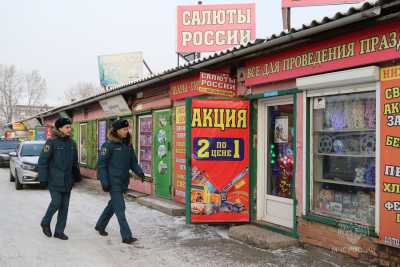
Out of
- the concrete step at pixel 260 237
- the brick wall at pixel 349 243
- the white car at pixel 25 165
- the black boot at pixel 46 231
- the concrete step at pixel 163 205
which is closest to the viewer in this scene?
the brick wall at pixel 349 243

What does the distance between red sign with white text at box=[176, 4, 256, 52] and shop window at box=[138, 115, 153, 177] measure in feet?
16.7

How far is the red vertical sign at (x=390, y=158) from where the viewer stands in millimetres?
4742

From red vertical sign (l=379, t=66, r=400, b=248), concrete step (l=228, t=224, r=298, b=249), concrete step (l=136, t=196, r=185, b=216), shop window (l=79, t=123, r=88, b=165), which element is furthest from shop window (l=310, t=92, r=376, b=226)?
shop window (l=79, t=123, r=88, b=165)

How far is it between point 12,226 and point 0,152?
17660 millimetres

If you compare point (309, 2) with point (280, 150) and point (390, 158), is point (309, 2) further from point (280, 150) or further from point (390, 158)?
point (390, 158)

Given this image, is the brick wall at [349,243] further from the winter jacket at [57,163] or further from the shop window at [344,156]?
the winter jacket at [57,163]

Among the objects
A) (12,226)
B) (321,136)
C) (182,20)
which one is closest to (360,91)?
(321,136)

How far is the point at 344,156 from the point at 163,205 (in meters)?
4.42

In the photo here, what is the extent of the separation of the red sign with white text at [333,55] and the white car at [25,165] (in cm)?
846

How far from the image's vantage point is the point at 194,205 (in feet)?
22.9

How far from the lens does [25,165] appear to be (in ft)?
42.5

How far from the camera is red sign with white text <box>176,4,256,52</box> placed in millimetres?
16031

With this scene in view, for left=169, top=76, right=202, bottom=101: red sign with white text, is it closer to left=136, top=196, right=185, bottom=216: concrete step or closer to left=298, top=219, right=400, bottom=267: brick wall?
left=136, top=196, right=185, bottom=216: concrete step

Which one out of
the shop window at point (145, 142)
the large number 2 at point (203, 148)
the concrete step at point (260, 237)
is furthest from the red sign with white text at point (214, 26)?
the concrete step at point (260, 237)
